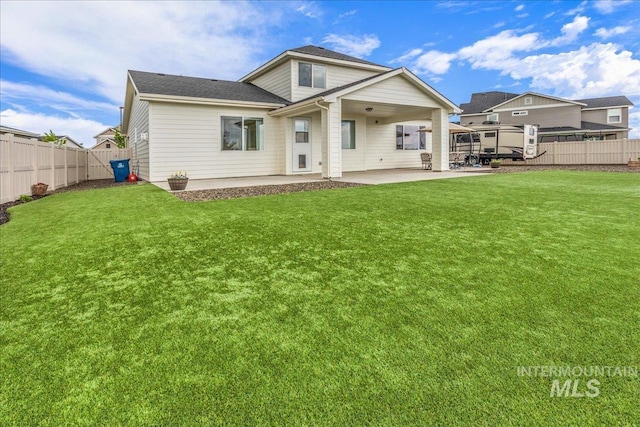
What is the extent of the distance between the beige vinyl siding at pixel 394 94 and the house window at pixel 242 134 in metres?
4.06

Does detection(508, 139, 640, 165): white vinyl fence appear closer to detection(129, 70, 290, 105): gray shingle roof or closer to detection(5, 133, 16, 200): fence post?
detection(129, 70, 290, 105): gray shingle roof

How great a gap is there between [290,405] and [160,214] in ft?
16.4

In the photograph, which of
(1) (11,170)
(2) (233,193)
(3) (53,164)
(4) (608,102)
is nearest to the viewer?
(2) (233,193)

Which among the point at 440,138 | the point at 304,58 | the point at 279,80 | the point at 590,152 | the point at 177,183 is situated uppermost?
the point at 304,58

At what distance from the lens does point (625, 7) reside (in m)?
17.8

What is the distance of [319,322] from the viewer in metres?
2.42

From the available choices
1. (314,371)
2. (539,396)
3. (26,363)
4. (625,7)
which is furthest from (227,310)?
(625,7)

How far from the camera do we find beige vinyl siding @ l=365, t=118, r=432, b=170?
17.4m

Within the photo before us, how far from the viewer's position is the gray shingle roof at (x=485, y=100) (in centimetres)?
3728

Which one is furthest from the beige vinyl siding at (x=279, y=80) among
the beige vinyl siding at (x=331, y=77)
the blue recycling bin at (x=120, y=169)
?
the blue recycling bin at (x=120, y=169)

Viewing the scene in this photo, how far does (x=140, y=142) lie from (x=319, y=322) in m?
14.5

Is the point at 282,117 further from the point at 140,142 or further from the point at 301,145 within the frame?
the point at 140,142

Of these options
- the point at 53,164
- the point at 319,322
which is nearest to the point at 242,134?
the point at 53,164

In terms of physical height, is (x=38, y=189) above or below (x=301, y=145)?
below
